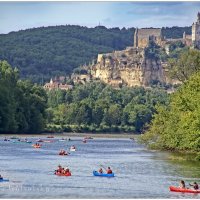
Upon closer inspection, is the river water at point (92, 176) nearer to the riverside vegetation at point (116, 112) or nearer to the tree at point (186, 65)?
the riverside vegetation at point (116, 112)

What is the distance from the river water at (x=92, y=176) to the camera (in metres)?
48.0

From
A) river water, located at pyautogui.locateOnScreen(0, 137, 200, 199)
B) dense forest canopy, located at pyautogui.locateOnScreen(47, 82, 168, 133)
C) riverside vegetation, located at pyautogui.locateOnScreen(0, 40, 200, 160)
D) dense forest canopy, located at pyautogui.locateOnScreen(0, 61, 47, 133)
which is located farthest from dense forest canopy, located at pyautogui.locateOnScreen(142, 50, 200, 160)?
dense forest canopy, located at pyautogui.locateOnScreen(47, 82, 168, 133)

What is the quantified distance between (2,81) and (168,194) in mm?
78576

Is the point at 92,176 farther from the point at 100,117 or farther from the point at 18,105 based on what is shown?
the point at 100,117

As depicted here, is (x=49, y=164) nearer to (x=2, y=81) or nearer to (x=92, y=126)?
(x=2, y=81)

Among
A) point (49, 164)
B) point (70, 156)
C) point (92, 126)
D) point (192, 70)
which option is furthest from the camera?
point (92, 126)

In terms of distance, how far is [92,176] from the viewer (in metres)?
59.0

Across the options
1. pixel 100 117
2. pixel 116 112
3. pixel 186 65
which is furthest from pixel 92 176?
pixel 116 112

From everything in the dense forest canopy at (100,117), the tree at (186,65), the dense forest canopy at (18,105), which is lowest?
the dense forest canopy at (100,117)

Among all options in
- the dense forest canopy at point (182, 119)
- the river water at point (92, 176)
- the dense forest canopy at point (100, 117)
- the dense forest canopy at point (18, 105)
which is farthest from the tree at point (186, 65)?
the dense forest canopy at point (100, 117)

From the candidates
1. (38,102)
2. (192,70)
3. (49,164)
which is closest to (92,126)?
(38,102)

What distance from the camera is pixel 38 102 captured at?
131 meters

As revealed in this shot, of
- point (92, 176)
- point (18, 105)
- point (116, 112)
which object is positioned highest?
point (92, 176)

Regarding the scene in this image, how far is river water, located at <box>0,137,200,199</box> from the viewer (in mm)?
48000
